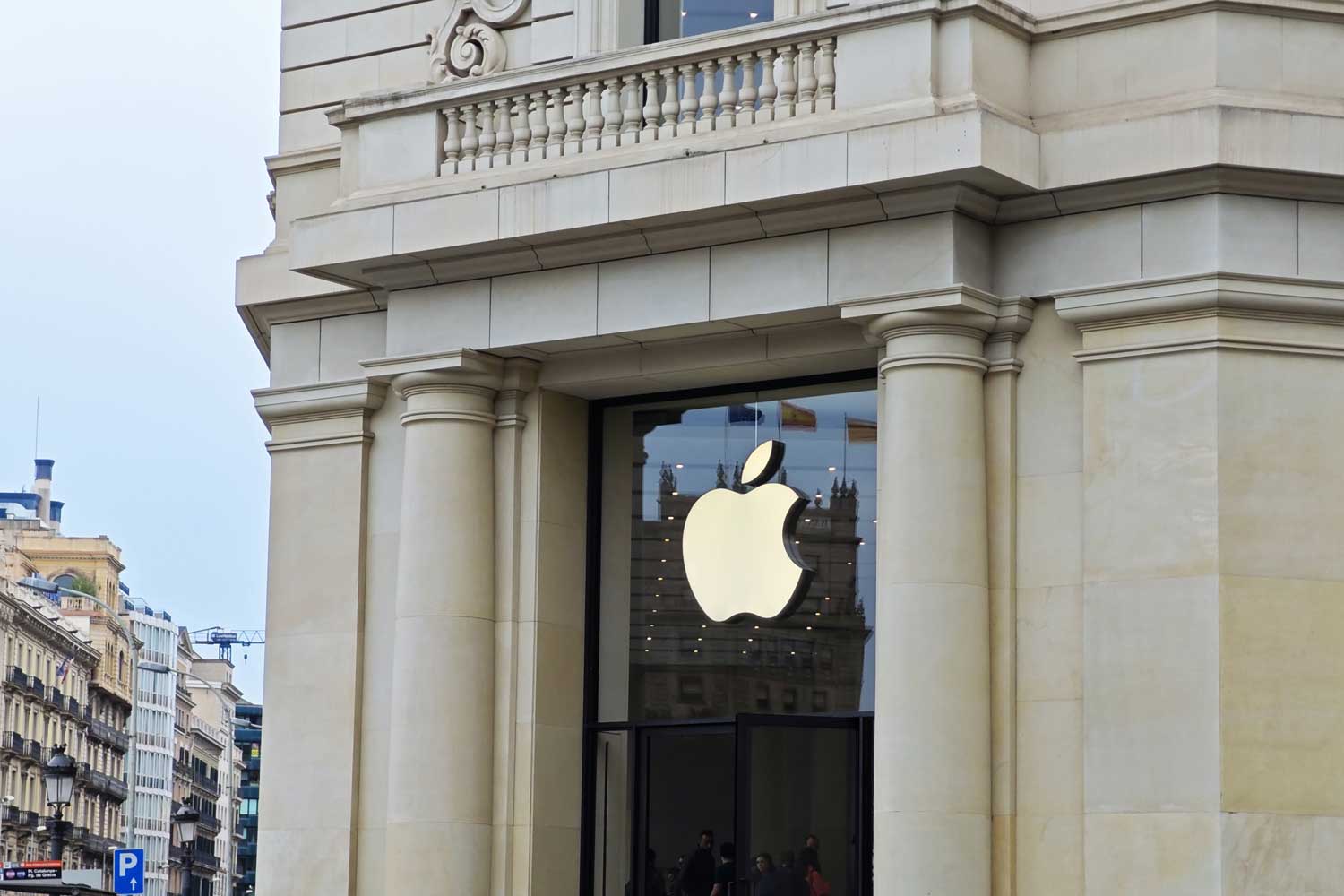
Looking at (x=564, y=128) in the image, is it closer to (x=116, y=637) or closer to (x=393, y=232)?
(x=393, y=232)

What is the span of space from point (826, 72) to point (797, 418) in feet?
10.6

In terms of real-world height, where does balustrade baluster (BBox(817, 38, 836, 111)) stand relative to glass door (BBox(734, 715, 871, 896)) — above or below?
above

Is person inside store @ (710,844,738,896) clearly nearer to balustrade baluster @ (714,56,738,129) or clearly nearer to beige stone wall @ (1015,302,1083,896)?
beige stone wall @ (1015,302,1083,896)

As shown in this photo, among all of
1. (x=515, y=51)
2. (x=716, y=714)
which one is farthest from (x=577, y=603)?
(x=515, y=51)

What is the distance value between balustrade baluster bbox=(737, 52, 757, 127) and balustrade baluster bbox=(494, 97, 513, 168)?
2.36 meters

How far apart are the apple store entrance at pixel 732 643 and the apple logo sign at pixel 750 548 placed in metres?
0.02

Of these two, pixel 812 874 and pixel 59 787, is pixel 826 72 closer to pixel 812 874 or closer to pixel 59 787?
pixel 812 874

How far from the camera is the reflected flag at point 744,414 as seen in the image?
21.5 metres

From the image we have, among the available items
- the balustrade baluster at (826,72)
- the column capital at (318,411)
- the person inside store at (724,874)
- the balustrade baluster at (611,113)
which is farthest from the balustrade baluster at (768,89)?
the person inside store at (724,874)

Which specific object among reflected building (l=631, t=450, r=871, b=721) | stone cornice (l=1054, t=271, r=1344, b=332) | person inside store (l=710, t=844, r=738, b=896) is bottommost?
person inside store (l=710, t=844, r=738, b=896)

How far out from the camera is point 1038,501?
62.2 ft

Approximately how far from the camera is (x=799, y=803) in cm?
2022

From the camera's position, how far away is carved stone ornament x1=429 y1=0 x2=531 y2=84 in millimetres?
22219

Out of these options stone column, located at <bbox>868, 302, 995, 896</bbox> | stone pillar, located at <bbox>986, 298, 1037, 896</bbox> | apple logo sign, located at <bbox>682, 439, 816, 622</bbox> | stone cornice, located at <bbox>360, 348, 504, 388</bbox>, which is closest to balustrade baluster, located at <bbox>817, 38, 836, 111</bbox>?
stone column, located at <bbox>868, 302, 995, 896</bbox>
